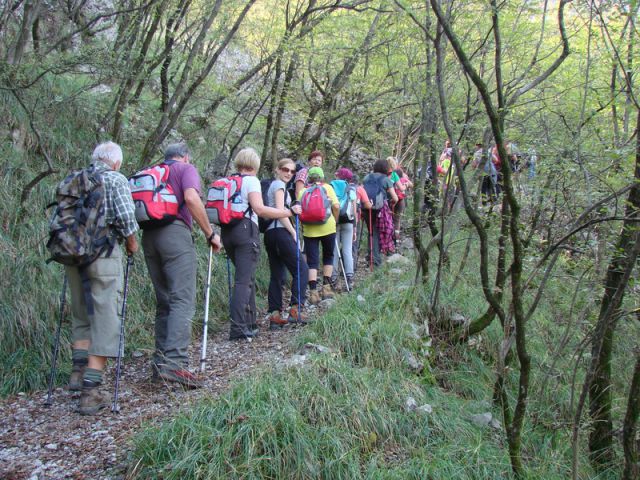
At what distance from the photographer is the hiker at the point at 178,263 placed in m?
4.95

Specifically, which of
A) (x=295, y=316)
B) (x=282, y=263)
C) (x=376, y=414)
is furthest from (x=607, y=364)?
(x=282, y=263)

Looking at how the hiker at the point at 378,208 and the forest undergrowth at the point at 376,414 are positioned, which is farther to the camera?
the hiker at the point at 378,208

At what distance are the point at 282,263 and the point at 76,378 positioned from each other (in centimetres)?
298

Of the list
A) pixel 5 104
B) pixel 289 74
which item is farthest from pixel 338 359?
pixel 289 74

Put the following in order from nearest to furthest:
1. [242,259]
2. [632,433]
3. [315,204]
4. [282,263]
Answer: [632,433], [242,259], [282,263], [315,204]

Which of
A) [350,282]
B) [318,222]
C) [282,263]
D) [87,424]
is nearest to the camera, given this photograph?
[87,424]

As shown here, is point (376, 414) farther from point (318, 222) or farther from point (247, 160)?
point (318, 222)

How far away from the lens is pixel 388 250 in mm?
10867

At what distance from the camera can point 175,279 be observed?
5.04m

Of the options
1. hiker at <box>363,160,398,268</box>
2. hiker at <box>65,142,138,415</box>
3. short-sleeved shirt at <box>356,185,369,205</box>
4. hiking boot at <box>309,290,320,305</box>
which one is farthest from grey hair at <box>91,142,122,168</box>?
hiker at <box>363,160,398,268</box>

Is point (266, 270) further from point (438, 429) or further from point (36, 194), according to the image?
point (438, 429)

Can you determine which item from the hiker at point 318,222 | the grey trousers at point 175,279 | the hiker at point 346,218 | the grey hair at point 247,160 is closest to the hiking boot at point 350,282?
the hiker at point 346,218

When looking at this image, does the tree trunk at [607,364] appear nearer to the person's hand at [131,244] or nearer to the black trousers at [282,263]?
the black trousers at [282,263]

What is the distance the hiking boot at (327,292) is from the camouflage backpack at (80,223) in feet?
13.2
